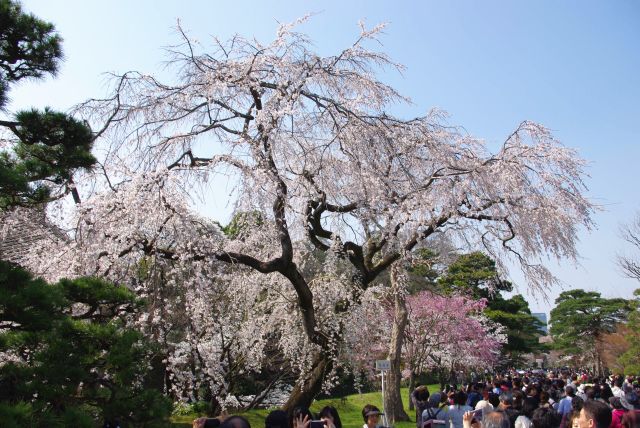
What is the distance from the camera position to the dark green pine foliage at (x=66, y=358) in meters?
3.90

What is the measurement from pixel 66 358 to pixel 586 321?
4303cm

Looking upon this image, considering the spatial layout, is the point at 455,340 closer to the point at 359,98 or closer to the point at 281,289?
the point at 281,289

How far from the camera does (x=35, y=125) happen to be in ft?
16.1

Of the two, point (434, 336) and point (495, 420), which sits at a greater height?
point (434, 336)

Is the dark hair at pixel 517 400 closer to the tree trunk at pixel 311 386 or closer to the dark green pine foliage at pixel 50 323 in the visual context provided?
→ the tree trunk at pixel 311 386

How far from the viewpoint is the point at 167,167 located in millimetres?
7191

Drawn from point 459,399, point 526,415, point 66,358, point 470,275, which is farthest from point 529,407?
point 470,275

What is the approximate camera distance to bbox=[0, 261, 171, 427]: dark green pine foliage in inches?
154

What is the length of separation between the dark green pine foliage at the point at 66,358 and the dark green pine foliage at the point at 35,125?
3.78 ft

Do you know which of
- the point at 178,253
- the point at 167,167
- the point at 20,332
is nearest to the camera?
the point at 20,332

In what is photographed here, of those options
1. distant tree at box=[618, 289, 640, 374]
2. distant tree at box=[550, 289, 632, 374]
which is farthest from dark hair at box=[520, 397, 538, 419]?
distant tree at box=[550, 289, 632, 374]

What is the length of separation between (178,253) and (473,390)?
630cm

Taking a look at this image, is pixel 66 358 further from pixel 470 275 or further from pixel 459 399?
pixel 470 275

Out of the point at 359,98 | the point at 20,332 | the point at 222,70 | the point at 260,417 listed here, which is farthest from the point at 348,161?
the point at 260,417
